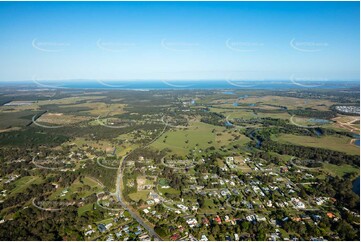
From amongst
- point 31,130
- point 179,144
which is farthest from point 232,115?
point 31,130

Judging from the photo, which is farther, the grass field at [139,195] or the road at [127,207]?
the grass field at [139,195]

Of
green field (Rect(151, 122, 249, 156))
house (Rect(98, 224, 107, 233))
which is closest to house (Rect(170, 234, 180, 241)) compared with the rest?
house (Rect(98, 224, 107, 233))

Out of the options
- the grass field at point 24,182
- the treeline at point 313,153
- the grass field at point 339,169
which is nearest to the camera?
the grass field at point 24,182

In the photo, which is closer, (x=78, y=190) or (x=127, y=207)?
(x=127, y=207)

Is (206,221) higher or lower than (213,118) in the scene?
lower

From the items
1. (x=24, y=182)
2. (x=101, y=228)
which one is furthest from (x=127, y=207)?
(x=24, y=182)

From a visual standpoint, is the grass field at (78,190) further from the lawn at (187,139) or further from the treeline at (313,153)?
the treeline at (313,153)

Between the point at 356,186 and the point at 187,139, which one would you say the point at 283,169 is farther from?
the point at 187,139

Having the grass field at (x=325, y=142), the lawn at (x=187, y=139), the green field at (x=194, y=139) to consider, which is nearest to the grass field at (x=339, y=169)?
the grass field at (x=325, y=142)

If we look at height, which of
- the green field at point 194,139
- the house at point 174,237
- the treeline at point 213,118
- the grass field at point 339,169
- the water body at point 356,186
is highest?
the treeline at point 213,118
